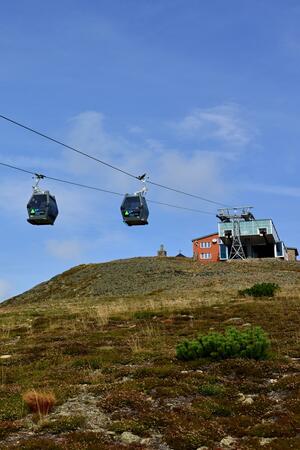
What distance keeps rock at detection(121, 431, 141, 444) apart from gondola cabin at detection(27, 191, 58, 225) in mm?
21722

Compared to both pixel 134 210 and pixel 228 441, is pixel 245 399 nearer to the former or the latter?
pixel 228 441

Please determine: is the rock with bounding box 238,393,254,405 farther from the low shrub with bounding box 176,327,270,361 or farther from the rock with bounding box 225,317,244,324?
the rock with bounding box 225,317,244,324

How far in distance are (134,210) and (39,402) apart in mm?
21333

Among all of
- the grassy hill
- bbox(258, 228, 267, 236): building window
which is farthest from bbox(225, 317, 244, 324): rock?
bbox(258, 228, 267, 236): building window

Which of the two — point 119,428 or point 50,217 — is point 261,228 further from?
point 119,428

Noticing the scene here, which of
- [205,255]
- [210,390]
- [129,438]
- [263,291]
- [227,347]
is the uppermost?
[205,255]

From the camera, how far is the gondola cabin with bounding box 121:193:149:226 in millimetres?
32625

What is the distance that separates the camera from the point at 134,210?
32625mm

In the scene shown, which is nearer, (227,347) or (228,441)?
(228,441)

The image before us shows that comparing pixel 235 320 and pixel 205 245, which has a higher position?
pixel 205 245

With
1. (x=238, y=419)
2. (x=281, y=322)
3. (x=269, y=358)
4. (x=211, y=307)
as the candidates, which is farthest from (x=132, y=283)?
(x=238, y=419)

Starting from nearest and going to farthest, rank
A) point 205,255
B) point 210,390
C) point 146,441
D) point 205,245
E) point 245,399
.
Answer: point 146,441 < point 245,399 < point 210,390 < point 205,255 < point 205,245

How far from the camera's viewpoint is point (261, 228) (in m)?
100

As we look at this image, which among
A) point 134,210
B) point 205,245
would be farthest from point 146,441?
point 205,245
